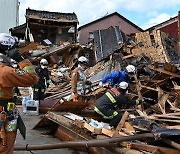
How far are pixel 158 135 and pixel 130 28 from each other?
28494mm

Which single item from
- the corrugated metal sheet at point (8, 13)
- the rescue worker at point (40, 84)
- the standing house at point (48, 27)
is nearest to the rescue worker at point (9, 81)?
the rescue worker at point (40, 84)

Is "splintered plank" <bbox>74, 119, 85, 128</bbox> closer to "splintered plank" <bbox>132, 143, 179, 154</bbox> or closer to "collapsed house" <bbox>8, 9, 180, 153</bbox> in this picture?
"collapsed house" <bbox>8, 9, 180, 153</bbox>

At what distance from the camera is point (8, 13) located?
90.8 ft

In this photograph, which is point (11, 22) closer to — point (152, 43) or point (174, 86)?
point (152, 43)

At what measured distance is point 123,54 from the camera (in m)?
13.6

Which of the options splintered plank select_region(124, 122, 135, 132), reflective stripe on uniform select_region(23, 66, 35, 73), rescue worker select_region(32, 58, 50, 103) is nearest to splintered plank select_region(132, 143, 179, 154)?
splintered plank select_region(124, 122, 135, 132)

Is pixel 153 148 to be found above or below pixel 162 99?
below

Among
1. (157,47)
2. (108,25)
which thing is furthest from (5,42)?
(108,25)

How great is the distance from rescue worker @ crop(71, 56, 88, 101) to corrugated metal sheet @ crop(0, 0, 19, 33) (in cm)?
1818

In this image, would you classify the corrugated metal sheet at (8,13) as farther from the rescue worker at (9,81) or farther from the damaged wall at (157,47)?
the rescue worker at (9,81)

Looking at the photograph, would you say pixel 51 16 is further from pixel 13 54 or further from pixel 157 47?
pixel 13 54

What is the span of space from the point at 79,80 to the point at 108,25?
→ 22.4 metres

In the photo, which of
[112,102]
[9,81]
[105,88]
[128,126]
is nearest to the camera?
[9,81]

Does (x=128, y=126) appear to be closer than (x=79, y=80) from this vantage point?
Yes
